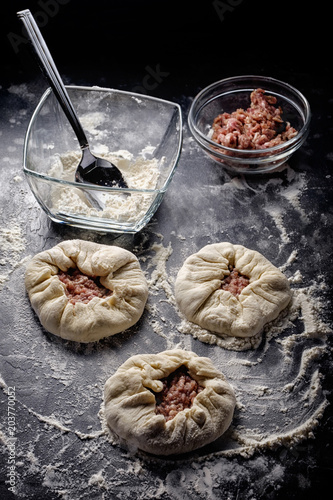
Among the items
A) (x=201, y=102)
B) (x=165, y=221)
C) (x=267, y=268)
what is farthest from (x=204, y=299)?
(x=201, y=102)

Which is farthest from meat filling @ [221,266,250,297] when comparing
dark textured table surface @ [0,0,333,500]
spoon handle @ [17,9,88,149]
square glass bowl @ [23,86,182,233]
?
spoon handle @ [17,9,88,149]

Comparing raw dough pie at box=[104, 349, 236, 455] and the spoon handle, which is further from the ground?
the spoon handle

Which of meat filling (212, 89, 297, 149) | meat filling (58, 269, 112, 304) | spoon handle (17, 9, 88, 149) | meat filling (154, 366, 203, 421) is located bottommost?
meat filling (154, 366, 203, 421)

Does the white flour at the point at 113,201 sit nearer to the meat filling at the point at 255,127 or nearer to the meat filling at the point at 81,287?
the meat filling at the point at 81,287

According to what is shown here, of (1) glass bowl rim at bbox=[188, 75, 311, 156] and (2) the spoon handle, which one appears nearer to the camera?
(2) the spoon handle

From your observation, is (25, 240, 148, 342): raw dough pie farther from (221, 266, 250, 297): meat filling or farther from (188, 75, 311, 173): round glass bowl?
(188, 75, 311, 173): round glass bowl

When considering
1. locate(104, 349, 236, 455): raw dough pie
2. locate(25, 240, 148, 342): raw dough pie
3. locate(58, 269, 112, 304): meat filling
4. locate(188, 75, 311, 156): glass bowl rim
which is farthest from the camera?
locate(188, 75, 311, 156): glass bowl rim

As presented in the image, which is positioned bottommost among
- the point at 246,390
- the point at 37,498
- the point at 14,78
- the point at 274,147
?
the point at 246,390

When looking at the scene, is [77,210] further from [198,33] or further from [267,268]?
[198,33]

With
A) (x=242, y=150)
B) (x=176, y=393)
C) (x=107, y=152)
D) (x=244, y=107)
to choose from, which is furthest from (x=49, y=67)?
(x=176, y=393)
